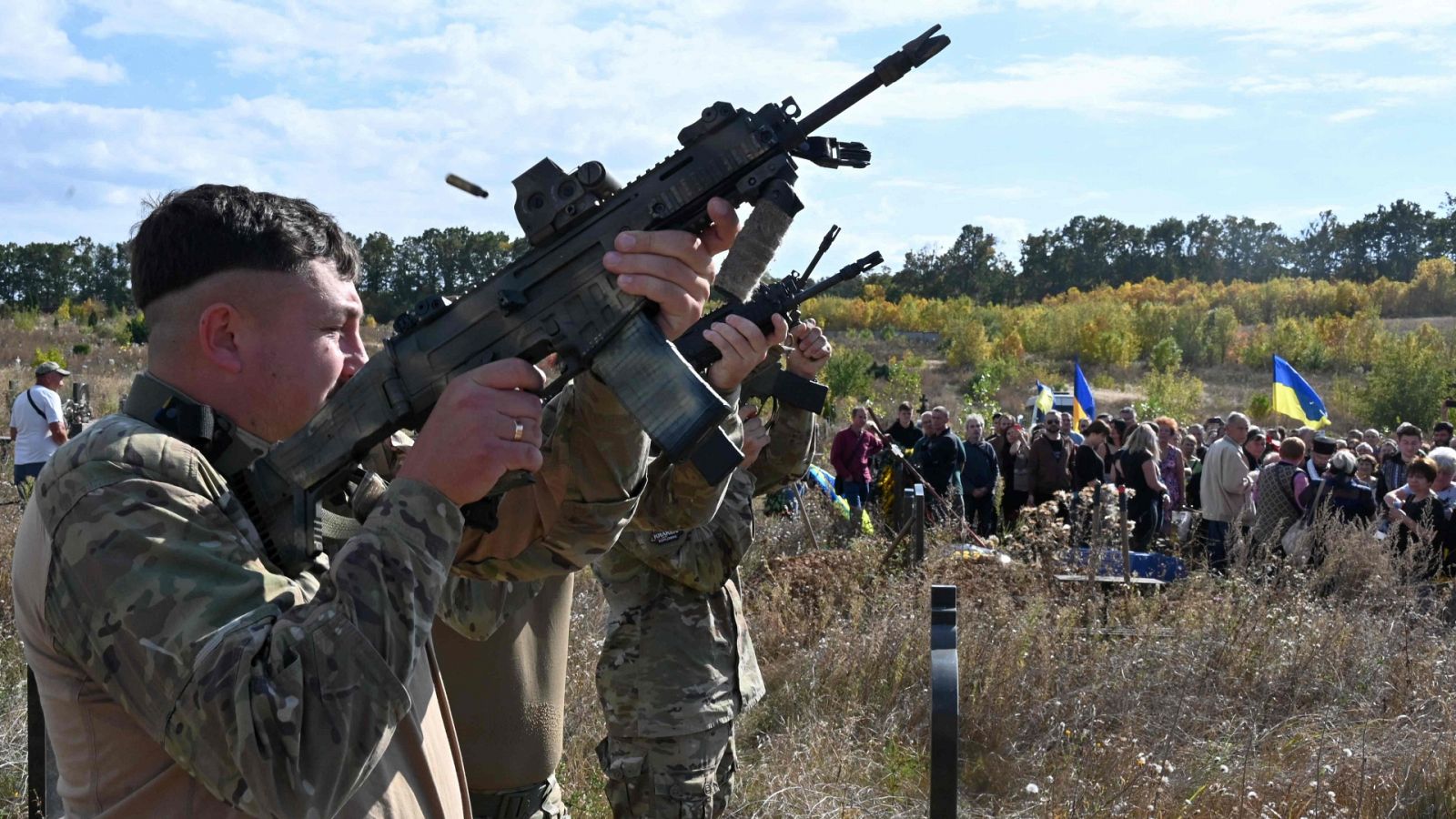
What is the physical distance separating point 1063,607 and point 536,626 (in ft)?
15.4

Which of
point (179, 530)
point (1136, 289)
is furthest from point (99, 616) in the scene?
point (1136, 289)

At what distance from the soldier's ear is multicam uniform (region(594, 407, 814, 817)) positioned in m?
2.23

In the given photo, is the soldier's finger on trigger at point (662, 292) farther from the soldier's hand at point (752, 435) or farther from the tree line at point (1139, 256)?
the tree line at point (1139, 256)

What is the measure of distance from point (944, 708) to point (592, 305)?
1.28 m

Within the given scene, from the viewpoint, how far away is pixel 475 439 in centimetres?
177

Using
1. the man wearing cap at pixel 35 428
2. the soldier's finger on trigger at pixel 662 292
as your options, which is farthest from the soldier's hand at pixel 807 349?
the man wearing cap at pixel 35 428

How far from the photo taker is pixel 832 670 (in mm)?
6680

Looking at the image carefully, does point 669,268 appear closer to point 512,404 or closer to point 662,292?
point 662,292

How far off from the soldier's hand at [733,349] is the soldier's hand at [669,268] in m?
0.63

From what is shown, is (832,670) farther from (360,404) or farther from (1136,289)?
(1136,289)

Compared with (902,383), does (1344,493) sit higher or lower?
lower

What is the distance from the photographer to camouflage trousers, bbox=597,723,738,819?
13.0 ft

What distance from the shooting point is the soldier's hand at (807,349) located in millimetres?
5125

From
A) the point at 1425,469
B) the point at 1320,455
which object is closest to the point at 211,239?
the point at 1425,469
